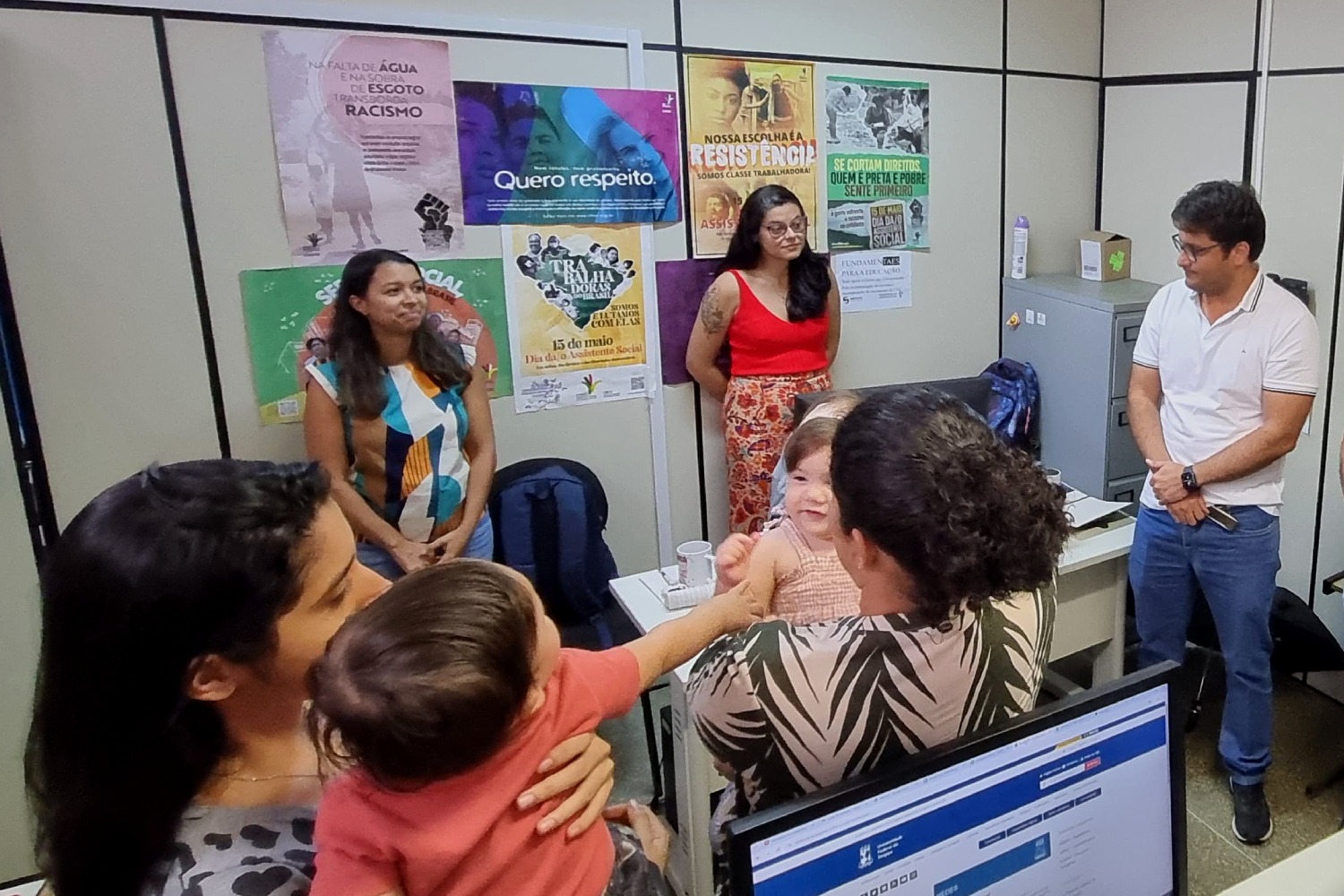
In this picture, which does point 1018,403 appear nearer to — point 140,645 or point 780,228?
point 780,228

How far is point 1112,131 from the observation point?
382 cm

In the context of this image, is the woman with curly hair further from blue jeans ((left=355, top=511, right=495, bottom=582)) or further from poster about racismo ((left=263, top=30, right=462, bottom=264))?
poster about racismo ((left=263, top=30, right=462, bottom=264))

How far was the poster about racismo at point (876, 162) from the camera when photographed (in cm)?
335

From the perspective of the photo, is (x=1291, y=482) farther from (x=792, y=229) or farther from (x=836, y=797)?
(x=836, y=797)

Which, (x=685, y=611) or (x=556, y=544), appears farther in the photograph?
(x=556, y=544)

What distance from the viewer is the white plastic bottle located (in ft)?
12.3

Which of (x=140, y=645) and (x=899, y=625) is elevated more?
(x=140, y=645)

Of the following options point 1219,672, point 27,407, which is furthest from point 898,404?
point 1219,672

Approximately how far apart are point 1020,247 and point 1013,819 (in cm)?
329

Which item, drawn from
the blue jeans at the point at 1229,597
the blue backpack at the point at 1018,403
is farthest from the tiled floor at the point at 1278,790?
the blue backpack at the point at 1018,403

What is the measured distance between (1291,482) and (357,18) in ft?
10.9

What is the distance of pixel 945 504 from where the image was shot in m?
0.97

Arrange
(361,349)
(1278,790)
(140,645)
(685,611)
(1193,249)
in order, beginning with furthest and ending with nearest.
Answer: (1278,790) < (361,349) < (1193,249) < (685,611) < (140,645)

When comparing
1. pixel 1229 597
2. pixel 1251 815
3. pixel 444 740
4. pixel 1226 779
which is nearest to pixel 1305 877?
pixel 444 740
